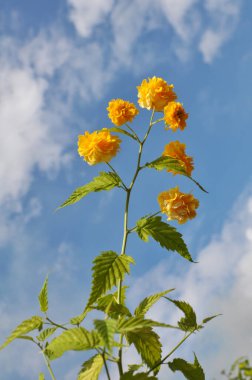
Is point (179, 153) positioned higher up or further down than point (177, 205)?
higher up

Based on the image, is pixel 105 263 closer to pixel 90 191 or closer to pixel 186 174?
pixel 90 191

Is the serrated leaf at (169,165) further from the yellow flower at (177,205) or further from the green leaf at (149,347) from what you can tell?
the green leaf at (149,347)

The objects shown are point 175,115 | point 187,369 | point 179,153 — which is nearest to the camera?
point 187,369

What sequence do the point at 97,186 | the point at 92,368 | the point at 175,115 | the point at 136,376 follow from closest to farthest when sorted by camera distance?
the point at 136,376
the point at 92,368
the point at 97,186
the point at 175,115

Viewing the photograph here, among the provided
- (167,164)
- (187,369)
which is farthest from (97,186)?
(187,369)

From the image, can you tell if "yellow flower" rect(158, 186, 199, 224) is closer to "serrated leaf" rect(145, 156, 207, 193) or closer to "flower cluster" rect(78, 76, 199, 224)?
"flower cluster" rect(78, 76, 199, 224)

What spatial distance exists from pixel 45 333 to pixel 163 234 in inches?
27.7

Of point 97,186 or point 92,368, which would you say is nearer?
point 92,368

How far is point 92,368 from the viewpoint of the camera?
1985 millimetres

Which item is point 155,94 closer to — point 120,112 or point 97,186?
point 120,112

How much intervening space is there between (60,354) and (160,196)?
3.39 ft

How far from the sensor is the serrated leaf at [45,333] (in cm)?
211

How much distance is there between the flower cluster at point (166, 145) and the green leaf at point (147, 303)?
1.54ft

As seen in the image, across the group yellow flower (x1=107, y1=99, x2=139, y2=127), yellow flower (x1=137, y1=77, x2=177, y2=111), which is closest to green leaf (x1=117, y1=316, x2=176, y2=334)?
yellow flower (x1=107, y1=99, x2=139, y2=127)
